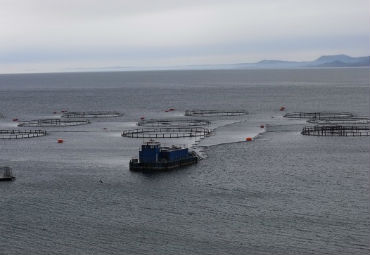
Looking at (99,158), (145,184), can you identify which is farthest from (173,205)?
(99,158)

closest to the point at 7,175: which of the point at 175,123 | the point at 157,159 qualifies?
the point at 157,159

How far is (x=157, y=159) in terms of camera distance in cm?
7556

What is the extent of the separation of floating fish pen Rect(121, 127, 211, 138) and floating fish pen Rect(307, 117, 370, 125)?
25.5 metres

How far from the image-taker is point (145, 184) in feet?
221

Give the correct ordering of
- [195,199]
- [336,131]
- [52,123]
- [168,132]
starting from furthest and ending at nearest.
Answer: [52,123], [168,132], [336,131], [195,199]

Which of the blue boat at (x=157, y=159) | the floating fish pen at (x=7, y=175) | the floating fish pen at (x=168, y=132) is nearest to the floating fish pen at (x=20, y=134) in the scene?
the floating fish pen at (x=168, y=132)

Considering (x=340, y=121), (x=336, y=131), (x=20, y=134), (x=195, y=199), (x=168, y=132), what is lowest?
(x=195, y=199)

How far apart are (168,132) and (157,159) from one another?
112 feet

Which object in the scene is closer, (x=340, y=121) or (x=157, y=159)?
(x=157, y=159)

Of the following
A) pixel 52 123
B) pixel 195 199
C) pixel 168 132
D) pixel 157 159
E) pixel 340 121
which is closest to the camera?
pixel 195 199

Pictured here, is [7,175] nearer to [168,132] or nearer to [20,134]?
[20,134]

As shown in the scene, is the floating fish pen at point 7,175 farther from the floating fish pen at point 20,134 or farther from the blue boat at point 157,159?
the floating fish pen at point 20,134

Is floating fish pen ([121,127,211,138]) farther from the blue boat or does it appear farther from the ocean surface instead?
the blue boat

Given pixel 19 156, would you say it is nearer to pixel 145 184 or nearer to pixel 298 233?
pixel 145 184
